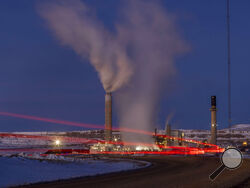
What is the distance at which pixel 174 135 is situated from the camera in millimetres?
104562

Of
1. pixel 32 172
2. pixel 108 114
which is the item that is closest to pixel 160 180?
pixel 32 172

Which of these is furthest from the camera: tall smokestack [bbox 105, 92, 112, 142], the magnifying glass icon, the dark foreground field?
tall smokestack [bbox 105, 92, 112, 142]

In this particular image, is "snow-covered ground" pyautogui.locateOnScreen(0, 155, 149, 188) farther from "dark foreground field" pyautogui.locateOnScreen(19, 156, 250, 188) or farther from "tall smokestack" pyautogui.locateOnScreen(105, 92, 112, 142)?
"tall smokestack" pyautogui.locateOnScreen(105, 92, 112, 142)

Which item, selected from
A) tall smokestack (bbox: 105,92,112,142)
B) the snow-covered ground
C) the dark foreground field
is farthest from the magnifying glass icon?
tall smokestack (bbox: 105,92,112,142)

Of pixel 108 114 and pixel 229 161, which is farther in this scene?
pixel 108 114

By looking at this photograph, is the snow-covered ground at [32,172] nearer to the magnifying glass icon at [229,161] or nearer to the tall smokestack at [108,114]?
the magnifying glass icon at [229,161]

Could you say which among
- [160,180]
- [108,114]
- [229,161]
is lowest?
[160,180]

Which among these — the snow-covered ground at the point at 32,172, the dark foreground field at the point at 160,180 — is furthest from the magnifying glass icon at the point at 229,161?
the snow-covered ground at the point at 32,172

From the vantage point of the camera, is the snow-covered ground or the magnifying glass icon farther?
the snow-covered ground

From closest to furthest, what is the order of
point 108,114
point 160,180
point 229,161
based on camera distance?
point 229,161
point 160,180
point 108,114

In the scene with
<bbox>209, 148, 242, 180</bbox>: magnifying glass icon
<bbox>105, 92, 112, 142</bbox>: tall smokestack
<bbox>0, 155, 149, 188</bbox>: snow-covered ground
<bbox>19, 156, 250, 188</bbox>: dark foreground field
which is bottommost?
<bbox>0, 155, 149, 188</bbox>: snow-covered ground

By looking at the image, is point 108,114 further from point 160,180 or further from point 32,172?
point 160,180

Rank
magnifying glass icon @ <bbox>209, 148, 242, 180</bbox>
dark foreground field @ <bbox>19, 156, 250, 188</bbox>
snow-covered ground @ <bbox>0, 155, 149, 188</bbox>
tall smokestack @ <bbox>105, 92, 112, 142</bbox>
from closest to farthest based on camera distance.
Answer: magnifying glass icon @ <bbox>209, 148, 242, 180</bbox> → dark foreground field @ <bbox>19, 156, 250, 188</bbox> → snow-covered ground @ <bbox>0, 155, 149, 188</bbox> → tall smokestack @ <bbox>105, 92, 112, 142</bbox>

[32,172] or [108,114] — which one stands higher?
[108,114]
